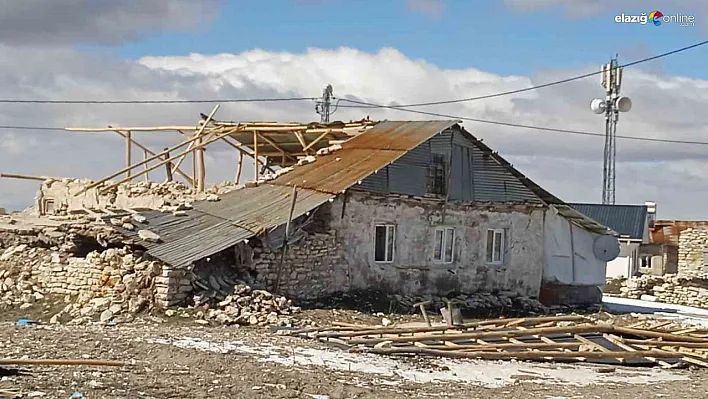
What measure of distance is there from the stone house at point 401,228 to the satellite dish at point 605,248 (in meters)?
0.03

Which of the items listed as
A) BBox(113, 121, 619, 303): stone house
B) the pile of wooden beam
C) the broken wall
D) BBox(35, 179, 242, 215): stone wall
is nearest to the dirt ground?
the pile of wooden beam

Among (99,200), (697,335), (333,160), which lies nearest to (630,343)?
(697,335)

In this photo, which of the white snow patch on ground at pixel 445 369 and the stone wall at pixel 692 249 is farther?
the stone wall at pixel 692 249

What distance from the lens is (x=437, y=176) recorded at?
2416 cm

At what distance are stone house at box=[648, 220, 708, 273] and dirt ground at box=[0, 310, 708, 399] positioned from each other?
28034mm

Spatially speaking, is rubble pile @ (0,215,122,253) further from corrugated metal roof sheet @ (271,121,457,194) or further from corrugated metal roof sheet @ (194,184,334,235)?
corrugated metal roof sheet @ (271,121,457,194)

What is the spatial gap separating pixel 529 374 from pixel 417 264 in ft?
31.1

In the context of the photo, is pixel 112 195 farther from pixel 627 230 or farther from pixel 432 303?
pixel 627 230

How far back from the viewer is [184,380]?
38.3 ft

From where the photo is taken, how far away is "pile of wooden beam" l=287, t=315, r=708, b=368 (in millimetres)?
15586

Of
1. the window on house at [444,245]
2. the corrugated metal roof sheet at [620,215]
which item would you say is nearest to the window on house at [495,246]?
the window on house at [444,245]

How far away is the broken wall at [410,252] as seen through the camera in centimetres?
2141

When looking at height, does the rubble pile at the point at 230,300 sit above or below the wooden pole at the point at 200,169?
below

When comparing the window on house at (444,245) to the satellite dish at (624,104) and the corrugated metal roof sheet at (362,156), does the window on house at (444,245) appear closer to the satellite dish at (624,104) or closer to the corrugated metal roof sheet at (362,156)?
the corrugated metal roof sheet at (362,156)
